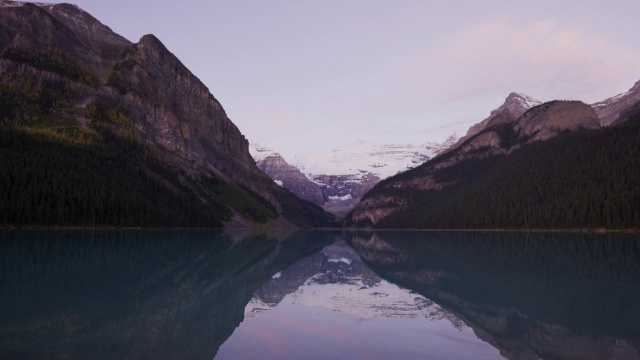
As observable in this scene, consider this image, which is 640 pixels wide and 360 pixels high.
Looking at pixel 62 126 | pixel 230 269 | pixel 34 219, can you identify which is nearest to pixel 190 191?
pixel 62 126

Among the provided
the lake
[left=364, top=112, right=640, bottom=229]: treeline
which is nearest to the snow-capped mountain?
the lake

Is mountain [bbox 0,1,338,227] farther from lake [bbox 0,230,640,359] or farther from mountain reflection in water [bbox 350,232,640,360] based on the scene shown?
mountain reflection in water [bbox 350,232,640,360]

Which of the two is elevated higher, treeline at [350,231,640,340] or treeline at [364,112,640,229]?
treeline at [364,112,640,229]

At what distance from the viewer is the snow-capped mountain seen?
2520 cm

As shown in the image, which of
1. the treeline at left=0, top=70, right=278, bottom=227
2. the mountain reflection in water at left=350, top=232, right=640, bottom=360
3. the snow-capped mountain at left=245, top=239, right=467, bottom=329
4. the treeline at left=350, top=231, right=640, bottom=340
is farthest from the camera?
the treeline at left=0, top=70, right=278, bottom=227

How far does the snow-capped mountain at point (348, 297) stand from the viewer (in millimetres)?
25197

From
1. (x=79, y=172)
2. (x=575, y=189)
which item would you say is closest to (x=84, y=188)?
(x=79, y=172)

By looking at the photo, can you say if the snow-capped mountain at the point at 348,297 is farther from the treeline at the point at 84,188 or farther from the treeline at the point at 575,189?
the treeline at the point at 575,189

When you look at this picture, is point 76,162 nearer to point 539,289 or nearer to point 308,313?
point 308,313

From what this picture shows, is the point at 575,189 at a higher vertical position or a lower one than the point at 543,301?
higher

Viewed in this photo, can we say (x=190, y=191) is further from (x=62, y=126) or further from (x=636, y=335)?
(x=636, y=335)

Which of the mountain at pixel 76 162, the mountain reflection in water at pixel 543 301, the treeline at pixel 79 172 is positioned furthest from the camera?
the mountain at pixel 76 162

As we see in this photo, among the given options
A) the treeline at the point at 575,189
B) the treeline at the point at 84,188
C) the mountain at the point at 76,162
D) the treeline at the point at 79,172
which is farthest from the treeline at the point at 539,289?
the treeline at the point at 575,189

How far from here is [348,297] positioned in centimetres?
3105
